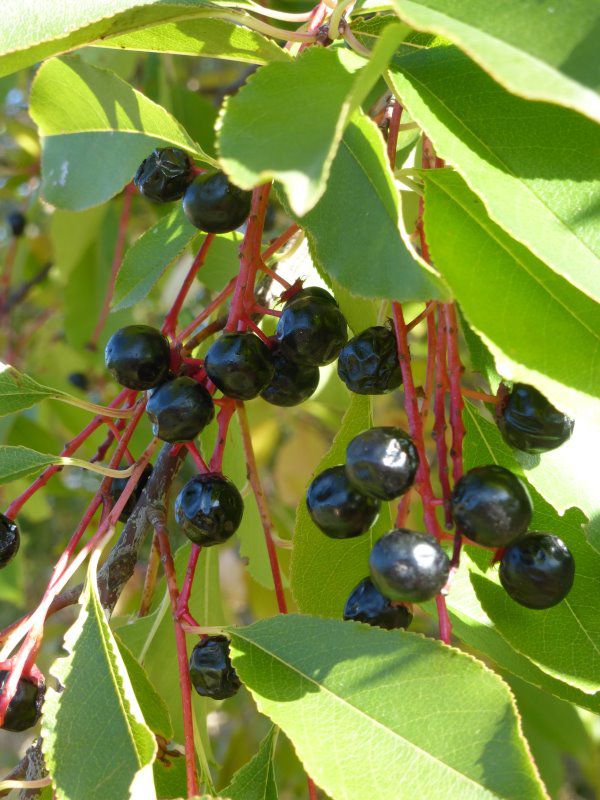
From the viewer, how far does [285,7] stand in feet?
8.68

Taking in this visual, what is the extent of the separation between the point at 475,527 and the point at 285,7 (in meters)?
2.37

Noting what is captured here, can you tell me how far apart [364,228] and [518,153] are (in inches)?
6.8

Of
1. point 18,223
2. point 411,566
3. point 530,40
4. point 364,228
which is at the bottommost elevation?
point 18,223

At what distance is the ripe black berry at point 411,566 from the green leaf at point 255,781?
40 cm

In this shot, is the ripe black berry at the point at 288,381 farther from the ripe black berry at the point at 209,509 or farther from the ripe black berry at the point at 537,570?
the ripe black berry at the point at 537,570

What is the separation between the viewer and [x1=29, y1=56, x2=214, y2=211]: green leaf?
2.86ft

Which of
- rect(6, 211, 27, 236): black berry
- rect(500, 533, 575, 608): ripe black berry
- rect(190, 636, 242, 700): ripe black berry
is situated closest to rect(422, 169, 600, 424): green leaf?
rect(500, 533, 575, 608): ripe black berry

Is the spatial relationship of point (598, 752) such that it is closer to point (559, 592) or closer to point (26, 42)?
point (559, 592)

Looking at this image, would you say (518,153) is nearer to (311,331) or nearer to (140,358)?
(311,331)

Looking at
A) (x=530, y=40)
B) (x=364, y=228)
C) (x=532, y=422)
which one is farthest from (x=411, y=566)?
(x=530, y=40)

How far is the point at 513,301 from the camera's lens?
78 centimetres

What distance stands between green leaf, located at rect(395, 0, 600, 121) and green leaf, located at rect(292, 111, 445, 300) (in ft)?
0.43

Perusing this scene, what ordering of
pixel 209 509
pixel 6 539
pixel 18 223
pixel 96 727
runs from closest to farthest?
pixel 96 727
pixel 209 509
pixel 6 539
pixel 18 223

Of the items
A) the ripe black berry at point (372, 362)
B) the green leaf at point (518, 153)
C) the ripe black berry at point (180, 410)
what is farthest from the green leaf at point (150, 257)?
the green leaf at point (518, 153)
